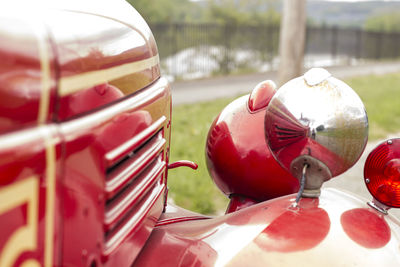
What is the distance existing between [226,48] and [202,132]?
9.23 m

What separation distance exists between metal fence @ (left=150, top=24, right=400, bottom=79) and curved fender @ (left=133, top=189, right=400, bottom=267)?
1155 centimetres

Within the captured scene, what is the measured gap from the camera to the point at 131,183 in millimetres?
1261

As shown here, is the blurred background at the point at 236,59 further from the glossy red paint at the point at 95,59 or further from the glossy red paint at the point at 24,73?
the glossy red paint at the point at 24,73

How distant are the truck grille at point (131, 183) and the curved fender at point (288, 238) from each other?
0.47 feet

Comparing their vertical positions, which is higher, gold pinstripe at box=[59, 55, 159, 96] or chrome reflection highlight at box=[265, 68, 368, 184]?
gold pinstripe at box=[59, 55, 159, 96]

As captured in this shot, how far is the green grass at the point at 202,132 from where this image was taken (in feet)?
13.4

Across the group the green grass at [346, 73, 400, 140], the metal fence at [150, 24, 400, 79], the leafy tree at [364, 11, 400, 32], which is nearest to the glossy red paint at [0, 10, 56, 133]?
the green grass at [346, 73, 400, 140]

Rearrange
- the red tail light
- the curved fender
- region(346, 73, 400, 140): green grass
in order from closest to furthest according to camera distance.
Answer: the curved fender
the red tail light
region(346, 73, 400, 140): green grass

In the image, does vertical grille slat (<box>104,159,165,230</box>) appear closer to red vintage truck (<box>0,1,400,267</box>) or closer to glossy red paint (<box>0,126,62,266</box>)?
red vintage truck (<box>0,1,400,267</box>)

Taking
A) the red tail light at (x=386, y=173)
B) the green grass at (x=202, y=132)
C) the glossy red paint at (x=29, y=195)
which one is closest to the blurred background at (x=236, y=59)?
the green grass at (x=202, y=132)

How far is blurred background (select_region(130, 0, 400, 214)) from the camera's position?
5.07m

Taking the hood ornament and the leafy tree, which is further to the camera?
the leafy tree

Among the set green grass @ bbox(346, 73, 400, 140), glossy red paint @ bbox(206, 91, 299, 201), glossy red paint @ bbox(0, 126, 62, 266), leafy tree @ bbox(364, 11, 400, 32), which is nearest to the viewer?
glossy red paint @ bbox(0, 126, 62, 266)

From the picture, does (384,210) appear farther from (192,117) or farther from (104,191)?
(192,117)
